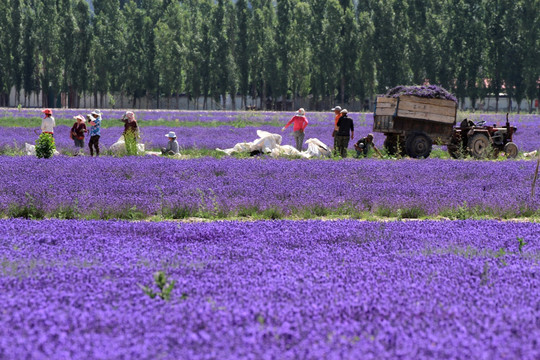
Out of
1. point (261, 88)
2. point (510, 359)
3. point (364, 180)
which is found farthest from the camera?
point (261, 88)

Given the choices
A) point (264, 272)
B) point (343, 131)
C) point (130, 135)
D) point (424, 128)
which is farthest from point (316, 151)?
point (264, 272)

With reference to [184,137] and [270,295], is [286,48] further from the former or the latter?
[270,295]

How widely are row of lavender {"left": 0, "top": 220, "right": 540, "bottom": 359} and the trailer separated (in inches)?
455

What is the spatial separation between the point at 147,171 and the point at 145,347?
31.2ft

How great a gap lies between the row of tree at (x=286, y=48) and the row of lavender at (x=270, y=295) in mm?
51490

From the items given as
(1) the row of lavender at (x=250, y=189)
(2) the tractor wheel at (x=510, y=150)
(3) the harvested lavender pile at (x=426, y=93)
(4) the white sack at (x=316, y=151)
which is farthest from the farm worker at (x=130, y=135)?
(2) the tractor wheel at (x=510, y=150)

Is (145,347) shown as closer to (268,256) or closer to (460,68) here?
(268,256)

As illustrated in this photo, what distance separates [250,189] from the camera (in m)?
10.9

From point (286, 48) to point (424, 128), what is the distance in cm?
4216

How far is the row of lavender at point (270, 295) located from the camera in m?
3.50

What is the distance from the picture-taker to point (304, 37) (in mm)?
61562

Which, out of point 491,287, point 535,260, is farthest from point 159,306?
point 535,260

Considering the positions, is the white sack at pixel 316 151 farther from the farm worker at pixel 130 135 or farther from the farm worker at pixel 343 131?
the farm worker at pixel 130 135

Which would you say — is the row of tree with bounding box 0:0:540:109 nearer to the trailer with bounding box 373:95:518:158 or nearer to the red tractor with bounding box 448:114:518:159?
the red tractor with bounding box 448:114:518:159
